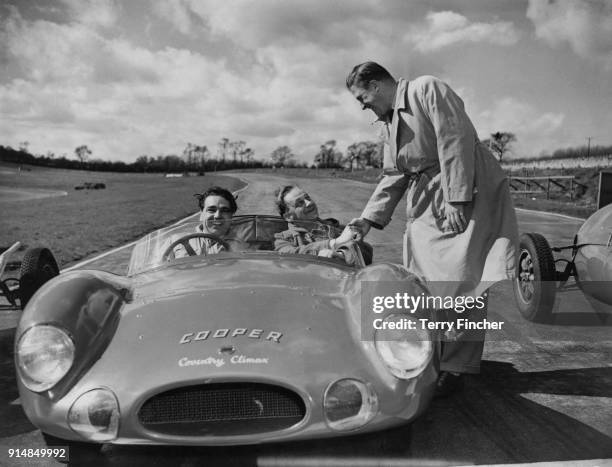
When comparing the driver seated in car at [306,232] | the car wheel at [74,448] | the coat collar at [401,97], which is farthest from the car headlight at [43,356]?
the coat collar at [401,97]

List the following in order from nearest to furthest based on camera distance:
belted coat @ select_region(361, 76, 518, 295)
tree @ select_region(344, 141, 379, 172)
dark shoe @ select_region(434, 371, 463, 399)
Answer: belted coat @ select_region(361, 76, 518, 295) < dark shoe @ select_region(434, 371, 463, 399) < tree @ select_region(344, 141, 379, 172)

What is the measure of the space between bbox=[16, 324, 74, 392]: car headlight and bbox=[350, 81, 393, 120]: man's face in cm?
197

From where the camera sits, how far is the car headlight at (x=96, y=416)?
196cm

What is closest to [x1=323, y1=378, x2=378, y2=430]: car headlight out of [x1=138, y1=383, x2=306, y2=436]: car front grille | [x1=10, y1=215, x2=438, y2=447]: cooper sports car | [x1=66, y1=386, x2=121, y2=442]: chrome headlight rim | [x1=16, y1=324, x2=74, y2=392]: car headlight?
[x1=10, y1=215, x2=438, y2=447]: cooper sports car

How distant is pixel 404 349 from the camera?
219 cm

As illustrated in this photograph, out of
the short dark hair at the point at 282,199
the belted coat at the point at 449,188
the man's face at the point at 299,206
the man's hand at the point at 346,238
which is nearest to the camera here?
the belted coat at the point at 449,188

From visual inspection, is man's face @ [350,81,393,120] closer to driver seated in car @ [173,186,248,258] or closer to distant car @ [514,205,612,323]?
driver seated in car @ [173,186,248,258]

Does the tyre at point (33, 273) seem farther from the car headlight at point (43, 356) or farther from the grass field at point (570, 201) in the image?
the grass field at point (570, 201)

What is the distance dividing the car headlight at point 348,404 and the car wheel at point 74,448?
884mm

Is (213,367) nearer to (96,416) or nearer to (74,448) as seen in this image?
(96,416)

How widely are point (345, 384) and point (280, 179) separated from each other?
31.5m

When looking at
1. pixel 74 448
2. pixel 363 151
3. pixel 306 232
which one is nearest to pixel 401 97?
pixel 306 232

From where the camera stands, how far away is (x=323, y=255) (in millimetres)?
3443

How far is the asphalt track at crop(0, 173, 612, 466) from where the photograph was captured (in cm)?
223
